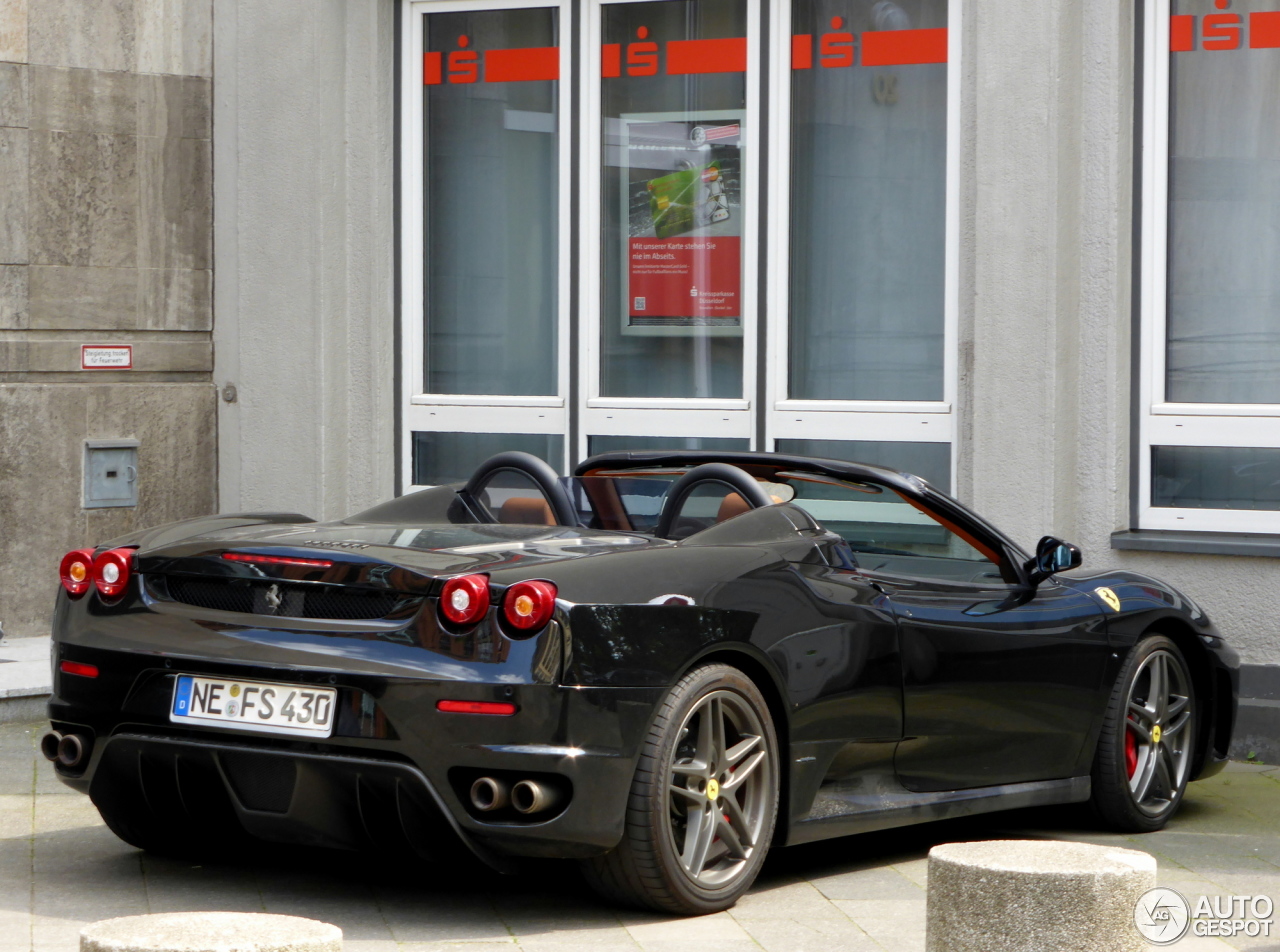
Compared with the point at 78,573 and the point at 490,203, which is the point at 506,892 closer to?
the point at 78,573

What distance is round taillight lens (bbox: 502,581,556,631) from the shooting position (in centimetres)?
460

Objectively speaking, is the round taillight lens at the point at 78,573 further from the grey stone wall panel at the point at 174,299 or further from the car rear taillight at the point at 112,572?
the grey stone wall panel at the point at 174,299

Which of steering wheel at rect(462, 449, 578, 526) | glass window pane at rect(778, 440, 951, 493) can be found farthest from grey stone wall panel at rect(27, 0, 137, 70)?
steering wheel at rect(462, 449, 578, 526)

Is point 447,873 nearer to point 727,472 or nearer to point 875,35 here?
point 727,472

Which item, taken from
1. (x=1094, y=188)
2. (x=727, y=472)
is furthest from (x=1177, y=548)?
(x=727, y=472)

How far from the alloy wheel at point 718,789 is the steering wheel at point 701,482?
0.68 meters

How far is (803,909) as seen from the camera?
5.11 metres

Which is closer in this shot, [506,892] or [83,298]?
[506,892]

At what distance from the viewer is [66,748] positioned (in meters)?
5.10

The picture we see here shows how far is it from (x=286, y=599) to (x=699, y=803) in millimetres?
1189

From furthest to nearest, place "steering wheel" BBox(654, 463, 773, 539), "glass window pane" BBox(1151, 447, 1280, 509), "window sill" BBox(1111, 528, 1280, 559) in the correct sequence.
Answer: "glass window pane" BBox(1151, 447, 1280, 509)
"window sill" BBox(1111, 528, 1280, 559)
"steering wheel" BBox(654, 463, 773, 539)

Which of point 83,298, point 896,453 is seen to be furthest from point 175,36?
point 896,453

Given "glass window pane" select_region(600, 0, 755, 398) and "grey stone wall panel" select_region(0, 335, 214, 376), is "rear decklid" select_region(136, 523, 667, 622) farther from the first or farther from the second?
"grey stone wall panel" select_region(0, 335, 214, 376)

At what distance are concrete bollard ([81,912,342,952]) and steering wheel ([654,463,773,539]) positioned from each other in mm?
2297
